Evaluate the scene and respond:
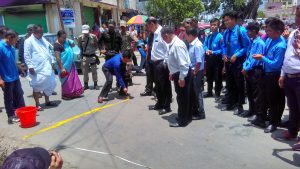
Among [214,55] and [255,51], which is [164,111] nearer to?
[214,55]

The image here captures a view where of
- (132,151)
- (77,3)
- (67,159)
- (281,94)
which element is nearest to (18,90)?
(67,159)

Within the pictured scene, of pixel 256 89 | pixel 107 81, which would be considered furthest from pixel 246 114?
pixel 107 81

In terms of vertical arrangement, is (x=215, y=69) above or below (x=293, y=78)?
below

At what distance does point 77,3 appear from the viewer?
22.9 m

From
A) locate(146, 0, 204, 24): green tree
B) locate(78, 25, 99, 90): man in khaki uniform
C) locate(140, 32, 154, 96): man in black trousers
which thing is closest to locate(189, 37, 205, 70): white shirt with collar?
locate(140, 32, 154, 96): man in black trousers

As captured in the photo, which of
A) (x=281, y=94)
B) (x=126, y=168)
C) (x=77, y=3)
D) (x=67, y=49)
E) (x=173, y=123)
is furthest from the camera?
(x=77, y=3)

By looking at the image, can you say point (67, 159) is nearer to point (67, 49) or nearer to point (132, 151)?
point (132, 151)

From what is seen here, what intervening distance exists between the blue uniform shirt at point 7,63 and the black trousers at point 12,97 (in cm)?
14

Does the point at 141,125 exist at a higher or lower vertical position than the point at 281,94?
lower

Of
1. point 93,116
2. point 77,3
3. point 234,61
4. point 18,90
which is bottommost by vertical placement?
point 93,116

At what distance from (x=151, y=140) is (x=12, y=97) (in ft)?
10.2

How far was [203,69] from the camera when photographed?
6750mm

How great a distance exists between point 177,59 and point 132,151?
5.89ft

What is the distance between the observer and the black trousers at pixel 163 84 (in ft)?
22.6
